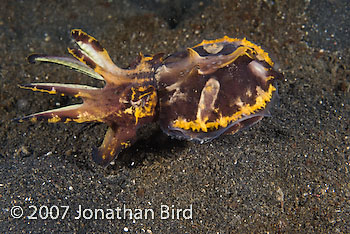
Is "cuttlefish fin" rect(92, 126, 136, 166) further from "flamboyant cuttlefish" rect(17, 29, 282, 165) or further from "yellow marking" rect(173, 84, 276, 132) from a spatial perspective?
"yellow marking" rect(173, 84, 276, 132)

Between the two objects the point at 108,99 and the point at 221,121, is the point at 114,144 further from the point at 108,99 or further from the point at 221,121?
the point at 221,121

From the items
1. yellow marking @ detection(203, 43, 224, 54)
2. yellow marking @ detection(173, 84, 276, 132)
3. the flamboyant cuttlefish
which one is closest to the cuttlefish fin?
the flamboyant cuttlefish

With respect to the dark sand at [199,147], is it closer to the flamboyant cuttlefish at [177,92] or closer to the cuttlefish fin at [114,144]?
the cuttlefish fin at [114,144]

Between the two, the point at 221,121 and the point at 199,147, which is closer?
the point at 221,121

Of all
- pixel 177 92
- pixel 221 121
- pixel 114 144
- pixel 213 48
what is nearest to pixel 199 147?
pixel 221 121

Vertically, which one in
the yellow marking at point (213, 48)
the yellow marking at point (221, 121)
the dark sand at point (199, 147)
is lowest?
the dark sand at point (199, 147)

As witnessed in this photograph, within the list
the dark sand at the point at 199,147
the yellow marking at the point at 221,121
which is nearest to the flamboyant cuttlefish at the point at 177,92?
the yellow marking at the point at 221,121

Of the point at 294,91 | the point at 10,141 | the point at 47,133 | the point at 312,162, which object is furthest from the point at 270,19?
the point at 10,141

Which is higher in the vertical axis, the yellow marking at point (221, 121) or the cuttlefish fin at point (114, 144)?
the yellow marking at point (221, 121)

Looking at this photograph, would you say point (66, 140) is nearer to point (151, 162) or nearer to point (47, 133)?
point (47, 133)
